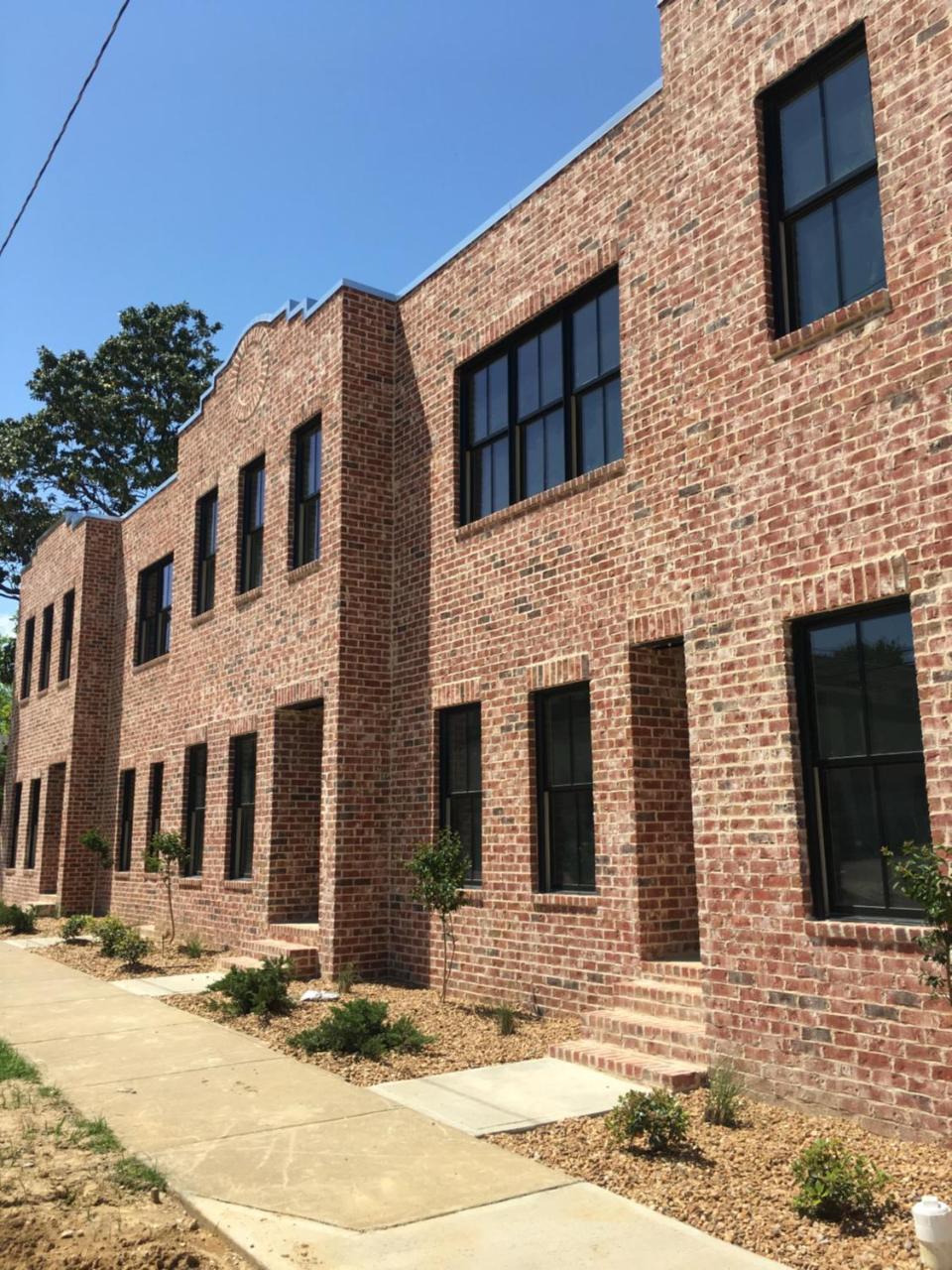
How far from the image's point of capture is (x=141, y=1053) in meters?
8.51

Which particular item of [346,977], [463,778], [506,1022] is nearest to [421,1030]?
[506,1022]

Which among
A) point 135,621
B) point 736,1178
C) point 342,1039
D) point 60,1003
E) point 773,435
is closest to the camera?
point 736,1178

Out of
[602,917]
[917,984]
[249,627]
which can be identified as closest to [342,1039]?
[602,917]

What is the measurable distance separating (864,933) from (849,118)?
5.38 meters

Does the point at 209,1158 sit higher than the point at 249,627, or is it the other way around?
the point at 249,627

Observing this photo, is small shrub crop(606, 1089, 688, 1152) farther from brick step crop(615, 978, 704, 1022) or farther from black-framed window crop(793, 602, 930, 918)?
→ brick step crop(615, 978, 704, 1022)

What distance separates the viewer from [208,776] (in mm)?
15766

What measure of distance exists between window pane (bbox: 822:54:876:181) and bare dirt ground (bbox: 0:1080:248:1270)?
738 centimetres

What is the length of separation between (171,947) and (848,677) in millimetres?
11750

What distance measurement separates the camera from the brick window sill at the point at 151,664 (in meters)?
18.8

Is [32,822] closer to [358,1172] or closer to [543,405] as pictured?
[543,405]

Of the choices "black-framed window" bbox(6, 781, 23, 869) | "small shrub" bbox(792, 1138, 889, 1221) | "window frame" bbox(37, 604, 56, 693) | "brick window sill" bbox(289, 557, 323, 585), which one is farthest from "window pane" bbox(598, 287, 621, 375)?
"black-framed window" bbox(6, 781, 23, 869)

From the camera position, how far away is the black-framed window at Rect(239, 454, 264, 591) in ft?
51.0

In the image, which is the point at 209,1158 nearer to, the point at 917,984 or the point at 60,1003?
the point at 917,984
